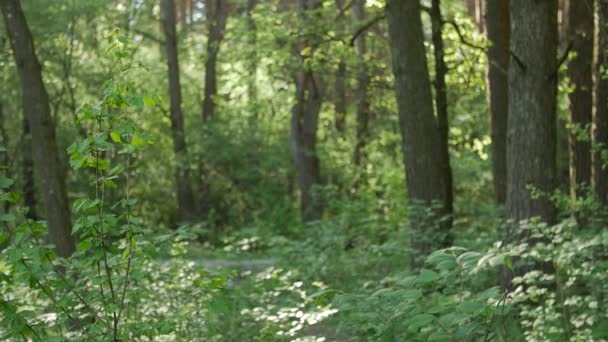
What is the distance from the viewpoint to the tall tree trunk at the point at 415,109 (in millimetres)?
11133

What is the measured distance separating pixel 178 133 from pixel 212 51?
4.58 meters

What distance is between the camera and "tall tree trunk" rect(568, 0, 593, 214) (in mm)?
13578

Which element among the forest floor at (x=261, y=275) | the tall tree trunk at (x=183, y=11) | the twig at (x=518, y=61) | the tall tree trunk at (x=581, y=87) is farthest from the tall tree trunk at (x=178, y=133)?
the twig at (x=518, y=61)

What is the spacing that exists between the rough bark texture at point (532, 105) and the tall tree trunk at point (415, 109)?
6.25 feet

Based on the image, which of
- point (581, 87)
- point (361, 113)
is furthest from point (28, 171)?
point (581, 87)

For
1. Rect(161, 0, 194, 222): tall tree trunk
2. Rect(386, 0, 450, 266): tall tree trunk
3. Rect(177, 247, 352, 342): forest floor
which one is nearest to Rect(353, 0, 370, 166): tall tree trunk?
Rect(161, 0, 194, 222): tall tree trunk

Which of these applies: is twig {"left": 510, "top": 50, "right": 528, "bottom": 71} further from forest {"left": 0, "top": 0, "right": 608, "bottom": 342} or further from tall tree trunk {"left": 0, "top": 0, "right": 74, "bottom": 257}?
tall tree trunk {"left": 0, "top": 0, "right": 74, "bottom": 257}

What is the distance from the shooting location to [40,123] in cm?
984

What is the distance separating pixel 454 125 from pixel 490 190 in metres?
3.60

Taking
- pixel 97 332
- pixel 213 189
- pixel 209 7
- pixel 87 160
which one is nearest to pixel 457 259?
pixel 87 160

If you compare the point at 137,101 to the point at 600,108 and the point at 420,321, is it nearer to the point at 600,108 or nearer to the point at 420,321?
the point at 420,321

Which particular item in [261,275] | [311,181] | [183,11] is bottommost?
[261,275]

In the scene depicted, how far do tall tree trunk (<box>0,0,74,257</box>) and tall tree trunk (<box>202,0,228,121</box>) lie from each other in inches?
585

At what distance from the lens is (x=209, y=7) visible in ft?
103
